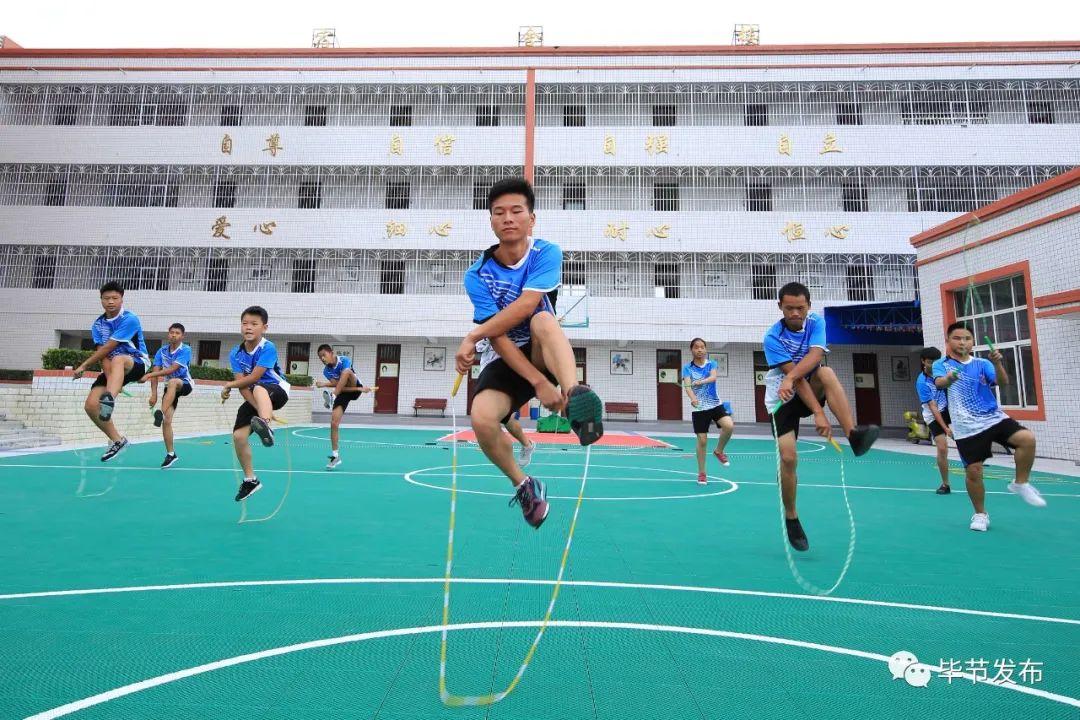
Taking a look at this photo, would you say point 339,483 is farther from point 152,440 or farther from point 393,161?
point 393,161

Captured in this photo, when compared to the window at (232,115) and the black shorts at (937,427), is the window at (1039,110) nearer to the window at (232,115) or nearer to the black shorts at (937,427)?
the black shorts at (937,427)

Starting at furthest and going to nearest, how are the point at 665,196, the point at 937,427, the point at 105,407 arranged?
the point at 665,196
the point at 937,427
the point at 105,407

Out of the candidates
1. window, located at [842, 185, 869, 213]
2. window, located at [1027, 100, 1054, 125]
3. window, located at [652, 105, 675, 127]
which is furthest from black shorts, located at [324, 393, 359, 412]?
window, located at [1027, 100, 1054, 125]

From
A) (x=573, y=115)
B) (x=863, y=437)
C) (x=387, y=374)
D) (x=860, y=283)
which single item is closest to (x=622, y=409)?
(x=387, y=374)

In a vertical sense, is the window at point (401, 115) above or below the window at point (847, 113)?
above

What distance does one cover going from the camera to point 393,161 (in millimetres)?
28734

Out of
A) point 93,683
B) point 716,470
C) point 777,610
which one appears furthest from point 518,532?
point 716,470

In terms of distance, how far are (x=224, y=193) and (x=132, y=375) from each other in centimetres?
2560

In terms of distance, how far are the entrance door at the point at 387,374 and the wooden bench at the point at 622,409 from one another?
1070 centimetres

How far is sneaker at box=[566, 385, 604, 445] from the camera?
296 cm

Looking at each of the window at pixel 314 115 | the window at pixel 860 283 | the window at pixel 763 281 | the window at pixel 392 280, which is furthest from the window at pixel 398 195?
the window at pixel 860 283

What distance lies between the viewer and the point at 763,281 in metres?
27.6

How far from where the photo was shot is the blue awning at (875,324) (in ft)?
74.2

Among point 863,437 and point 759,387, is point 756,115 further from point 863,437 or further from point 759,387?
point 863,437
